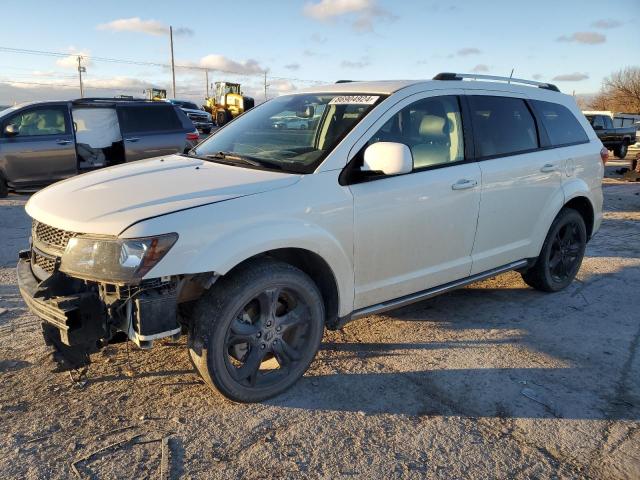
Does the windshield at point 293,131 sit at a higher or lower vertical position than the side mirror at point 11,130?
higher

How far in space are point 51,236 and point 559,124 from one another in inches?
172

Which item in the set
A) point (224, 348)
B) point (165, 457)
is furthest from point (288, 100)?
point (165, 457)

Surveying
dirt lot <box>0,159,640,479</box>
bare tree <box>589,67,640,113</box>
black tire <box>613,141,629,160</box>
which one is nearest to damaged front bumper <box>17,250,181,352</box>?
dirt lot <box>0,159,640,479</box>

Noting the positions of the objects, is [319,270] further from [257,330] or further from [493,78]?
[493,78]

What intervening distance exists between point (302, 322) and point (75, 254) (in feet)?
4.37

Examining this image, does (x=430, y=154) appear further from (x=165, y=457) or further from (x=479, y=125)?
(x=165, y=457)

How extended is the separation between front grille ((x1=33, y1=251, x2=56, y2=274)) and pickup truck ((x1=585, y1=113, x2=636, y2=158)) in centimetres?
2413

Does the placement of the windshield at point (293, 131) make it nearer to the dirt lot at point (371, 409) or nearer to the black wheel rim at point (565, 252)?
the dirt lot at point (371, 409)

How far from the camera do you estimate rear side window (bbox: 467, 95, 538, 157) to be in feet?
13.9

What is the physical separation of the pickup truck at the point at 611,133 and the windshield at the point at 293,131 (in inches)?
880

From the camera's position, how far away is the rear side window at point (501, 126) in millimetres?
4234

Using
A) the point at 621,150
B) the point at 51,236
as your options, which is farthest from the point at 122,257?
the point at 621,150

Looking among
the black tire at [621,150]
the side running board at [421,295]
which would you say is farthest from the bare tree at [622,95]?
the side running board at [421,295]

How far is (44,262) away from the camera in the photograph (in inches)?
122
